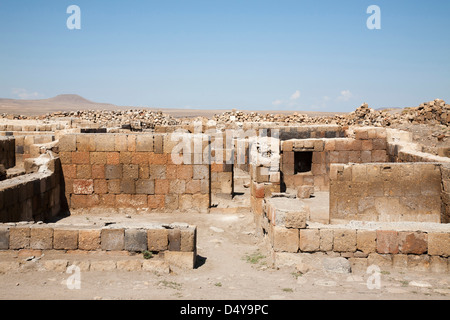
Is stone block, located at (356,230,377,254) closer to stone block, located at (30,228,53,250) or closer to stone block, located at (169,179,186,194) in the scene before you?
stone block, located at (30,228,53,250)

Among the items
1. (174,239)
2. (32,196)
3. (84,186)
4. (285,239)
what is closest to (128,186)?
(84,186)

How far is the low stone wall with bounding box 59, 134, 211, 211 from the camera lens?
38.6ft

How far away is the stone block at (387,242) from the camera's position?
24.0 feet

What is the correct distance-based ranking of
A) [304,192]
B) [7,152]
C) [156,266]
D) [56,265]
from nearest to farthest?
1. [56,265]
2. [156,266]
3. [7,152]
4. [304,192]

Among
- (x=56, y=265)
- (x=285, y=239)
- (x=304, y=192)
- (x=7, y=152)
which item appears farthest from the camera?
(x=304, y=192)

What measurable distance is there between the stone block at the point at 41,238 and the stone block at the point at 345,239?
4598mm

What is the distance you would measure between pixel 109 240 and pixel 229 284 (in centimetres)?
208

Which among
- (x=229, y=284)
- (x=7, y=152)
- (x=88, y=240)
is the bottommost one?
(x=229, y=284)

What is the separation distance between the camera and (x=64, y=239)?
725 cm

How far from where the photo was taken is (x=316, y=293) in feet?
20.2

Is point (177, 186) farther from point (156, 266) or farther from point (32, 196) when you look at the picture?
point (156, 266)

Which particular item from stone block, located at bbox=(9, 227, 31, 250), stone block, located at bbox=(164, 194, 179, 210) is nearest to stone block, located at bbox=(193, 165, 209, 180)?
stone block, located at bbox=(164, 194, 179, 210)
